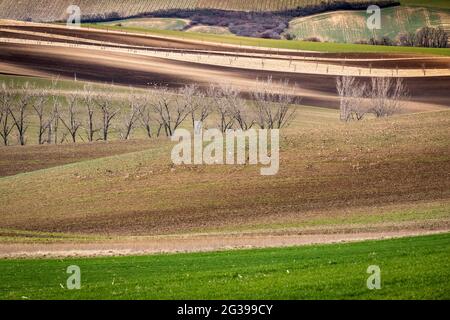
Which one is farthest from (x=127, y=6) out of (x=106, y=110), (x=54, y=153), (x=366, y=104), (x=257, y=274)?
(x=257, y=274)

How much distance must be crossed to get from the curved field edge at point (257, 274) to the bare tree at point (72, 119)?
43.2 meters

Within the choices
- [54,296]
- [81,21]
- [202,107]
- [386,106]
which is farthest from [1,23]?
[54,296]

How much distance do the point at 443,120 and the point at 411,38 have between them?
109963mm

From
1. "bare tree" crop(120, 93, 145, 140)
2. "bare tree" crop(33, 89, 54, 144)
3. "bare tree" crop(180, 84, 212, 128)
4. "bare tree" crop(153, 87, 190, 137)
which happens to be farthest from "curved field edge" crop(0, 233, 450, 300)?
"bare tree" crop(180, 84, 212, 128)

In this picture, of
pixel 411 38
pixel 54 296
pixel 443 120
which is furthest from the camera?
pixel 411 38

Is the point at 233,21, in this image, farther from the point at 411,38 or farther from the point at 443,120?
the point at 443,120

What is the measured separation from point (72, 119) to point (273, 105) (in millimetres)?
22161

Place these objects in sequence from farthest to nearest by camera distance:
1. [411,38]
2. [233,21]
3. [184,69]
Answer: [233,21]
[411,38]
[184,69]

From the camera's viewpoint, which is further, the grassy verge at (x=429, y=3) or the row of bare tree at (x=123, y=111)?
the grassy verge at (x=429, y=3)

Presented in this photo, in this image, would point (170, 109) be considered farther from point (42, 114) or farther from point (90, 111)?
point (42, 114)

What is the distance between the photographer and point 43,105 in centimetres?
7681

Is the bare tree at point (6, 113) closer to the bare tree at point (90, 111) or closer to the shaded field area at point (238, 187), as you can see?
the bare tree at point (90, 111)

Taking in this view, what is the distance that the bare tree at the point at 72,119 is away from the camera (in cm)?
7019

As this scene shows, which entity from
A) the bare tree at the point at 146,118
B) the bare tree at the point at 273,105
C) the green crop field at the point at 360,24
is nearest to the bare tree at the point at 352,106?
the bare tree at the point at 273,105
